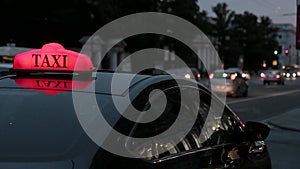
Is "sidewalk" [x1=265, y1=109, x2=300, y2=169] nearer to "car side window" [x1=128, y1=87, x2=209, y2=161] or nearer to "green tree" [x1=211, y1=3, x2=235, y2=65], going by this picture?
"car side window" [x1=128, y1=87, x2=209, y2=161]

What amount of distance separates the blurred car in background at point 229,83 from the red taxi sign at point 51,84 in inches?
961

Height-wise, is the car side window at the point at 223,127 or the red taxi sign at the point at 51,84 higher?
the red taxi sign at the point at 51,84

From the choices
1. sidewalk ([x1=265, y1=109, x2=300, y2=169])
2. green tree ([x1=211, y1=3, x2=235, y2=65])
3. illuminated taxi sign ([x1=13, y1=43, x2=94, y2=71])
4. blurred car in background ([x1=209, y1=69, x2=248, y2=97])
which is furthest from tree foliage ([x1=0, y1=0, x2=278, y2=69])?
illuminated taxi sign ([x1=13, y1=43, x2=94, y2=71])

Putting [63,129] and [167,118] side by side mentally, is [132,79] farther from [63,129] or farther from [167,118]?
[63,129]

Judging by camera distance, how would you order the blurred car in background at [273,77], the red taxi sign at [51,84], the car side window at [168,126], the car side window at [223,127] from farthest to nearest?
the blurred car in background at [273,77] < the car side window at [223,127] < the red taxi sign at [51,84] < the car side window at [168,126]

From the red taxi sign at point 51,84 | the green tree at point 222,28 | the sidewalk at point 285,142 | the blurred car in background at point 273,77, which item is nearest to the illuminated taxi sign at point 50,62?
the red taxi sign at point 51,84

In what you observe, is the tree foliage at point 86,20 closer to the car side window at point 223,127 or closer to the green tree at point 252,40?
the green tree at point 252,40

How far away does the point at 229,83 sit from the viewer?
28172 mm

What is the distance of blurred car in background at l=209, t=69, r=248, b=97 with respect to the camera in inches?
1105

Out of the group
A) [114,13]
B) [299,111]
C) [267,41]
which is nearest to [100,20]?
[114,13]

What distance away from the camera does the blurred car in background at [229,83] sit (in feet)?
92.1

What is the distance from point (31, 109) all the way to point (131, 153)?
79 cm

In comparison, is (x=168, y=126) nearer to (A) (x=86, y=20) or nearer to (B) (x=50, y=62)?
(B) (x=50, y=62)

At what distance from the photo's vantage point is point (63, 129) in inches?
124
